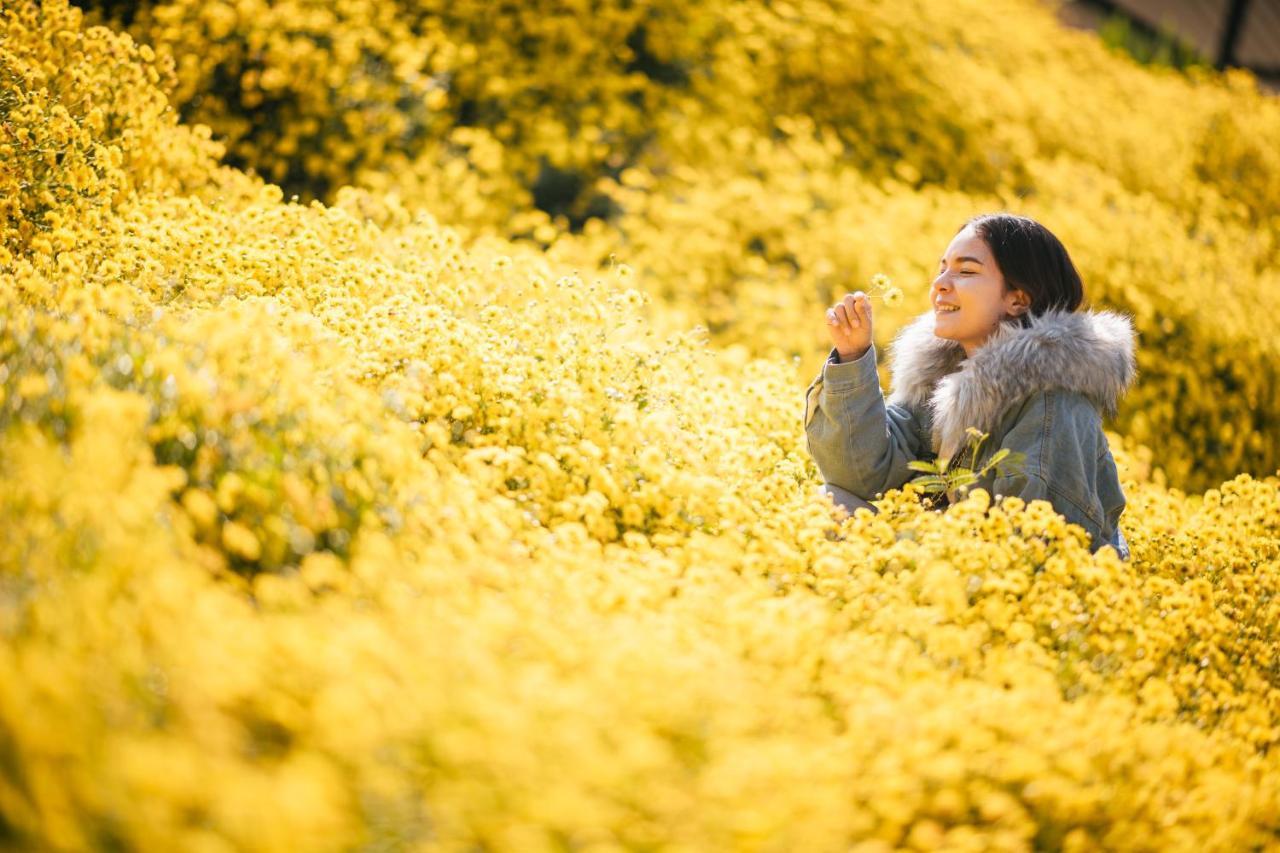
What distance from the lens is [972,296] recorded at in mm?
3506

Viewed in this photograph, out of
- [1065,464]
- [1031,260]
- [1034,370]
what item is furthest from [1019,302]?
[1065,464]

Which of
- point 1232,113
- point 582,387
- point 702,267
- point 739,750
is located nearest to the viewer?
point 739,750

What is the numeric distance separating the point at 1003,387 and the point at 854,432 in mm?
462

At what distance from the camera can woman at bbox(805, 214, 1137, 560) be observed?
3.23 metres

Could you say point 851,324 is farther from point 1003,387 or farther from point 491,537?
point 491,537

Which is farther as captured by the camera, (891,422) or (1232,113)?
(1232,113)

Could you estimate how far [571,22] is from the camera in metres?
7.17

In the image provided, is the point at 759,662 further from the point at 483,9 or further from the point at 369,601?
the point at 483,9

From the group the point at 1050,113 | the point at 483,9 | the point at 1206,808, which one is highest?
the point at 1050,113

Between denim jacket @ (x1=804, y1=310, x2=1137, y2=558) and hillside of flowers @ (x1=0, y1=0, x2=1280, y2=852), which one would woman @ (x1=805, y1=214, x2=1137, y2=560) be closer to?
denim jacket @ (x1=804, y1=310, x2=1137, y2=558)

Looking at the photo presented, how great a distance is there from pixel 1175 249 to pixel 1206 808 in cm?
544

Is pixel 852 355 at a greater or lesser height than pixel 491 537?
greater

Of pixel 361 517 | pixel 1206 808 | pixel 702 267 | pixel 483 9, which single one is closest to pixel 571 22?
pixel 483 9

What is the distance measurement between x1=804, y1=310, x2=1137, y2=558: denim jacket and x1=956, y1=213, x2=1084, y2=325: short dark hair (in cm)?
8
